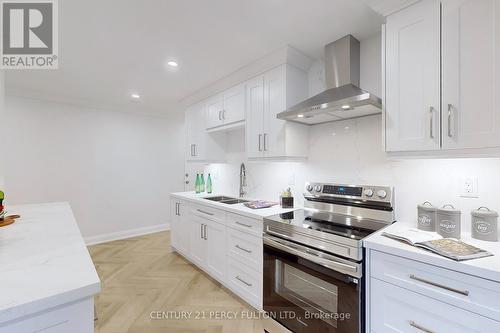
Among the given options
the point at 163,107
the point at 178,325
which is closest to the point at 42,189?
the point at 163,107

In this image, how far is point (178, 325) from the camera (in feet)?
6.46

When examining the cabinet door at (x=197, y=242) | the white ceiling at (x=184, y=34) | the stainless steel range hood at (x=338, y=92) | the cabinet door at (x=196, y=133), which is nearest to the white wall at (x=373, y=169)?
the stainless steel range hood at (x=338, y=92)

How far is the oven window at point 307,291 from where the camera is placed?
152cm

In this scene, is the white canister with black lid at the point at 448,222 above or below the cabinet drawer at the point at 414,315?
above

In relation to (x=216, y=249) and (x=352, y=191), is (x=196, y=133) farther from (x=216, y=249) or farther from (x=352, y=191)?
(x=352, y=191)

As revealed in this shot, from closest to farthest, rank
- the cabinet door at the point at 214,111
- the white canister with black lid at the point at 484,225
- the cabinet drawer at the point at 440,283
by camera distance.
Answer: the cabinet drawer at the point at 440,283
the white canister with black lid at the point at 484,225
the cabinet door at the point at 214,111

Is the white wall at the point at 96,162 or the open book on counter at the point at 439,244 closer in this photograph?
the open book on counter at the point at 439,244

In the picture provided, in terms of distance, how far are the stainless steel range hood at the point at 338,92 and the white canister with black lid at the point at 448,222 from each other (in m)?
0.81

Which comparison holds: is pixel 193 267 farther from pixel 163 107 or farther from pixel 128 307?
pixel 163 107

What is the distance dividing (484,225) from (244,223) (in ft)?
5.40

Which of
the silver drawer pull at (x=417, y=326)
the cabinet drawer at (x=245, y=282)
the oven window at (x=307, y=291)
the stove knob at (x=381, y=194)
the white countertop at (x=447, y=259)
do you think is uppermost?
the stove knob at (x=381, y=194)

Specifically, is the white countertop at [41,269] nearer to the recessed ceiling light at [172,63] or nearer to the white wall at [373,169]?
the recessed ceiling light at [172,63]

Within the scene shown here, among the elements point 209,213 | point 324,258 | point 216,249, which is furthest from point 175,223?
point 324,258

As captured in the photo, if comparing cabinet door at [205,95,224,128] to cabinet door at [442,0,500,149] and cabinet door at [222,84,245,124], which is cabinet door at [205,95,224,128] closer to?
cabinet door at [222,84,245,124]
